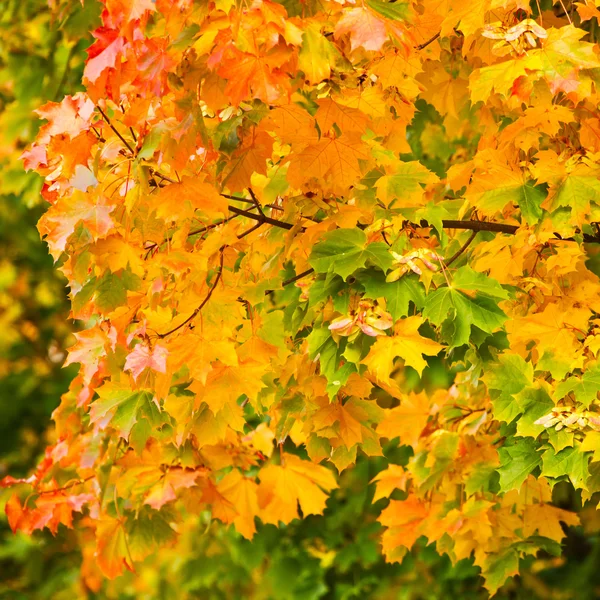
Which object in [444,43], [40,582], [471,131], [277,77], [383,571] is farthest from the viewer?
[40,582]

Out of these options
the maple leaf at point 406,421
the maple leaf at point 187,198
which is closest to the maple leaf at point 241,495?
the maple leaf at point 406,421

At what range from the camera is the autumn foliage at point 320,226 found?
2625mm

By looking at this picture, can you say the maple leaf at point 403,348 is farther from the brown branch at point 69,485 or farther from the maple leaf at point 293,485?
the brown branch at point 69,485

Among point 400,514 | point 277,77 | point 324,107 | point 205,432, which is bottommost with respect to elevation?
point 400,514

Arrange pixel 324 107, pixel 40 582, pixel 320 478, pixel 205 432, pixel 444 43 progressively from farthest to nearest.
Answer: pixel 40 582
pixel 320 478
pixel 444 43
pixel 205 432
pixel 324 107

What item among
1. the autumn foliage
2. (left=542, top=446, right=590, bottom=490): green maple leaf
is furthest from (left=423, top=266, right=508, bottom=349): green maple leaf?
(left=542, top=446, right=590, bottom=490): green maple leaf

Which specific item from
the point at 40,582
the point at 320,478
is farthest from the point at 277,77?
the point at 40,582

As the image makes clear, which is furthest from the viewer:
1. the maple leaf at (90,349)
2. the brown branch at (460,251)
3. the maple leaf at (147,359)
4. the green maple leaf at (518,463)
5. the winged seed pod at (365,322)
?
the maple leaf at (90,349)

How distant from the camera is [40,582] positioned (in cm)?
860

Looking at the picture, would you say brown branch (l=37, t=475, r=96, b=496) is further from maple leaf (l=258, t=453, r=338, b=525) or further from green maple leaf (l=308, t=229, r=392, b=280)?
green maple leaf (l=308, t=229, r=392, b=280)

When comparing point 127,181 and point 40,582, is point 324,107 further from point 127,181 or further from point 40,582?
point 40,582

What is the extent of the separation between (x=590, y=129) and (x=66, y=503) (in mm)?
2438

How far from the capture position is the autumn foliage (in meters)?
2.62

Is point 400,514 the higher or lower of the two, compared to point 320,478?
lower
